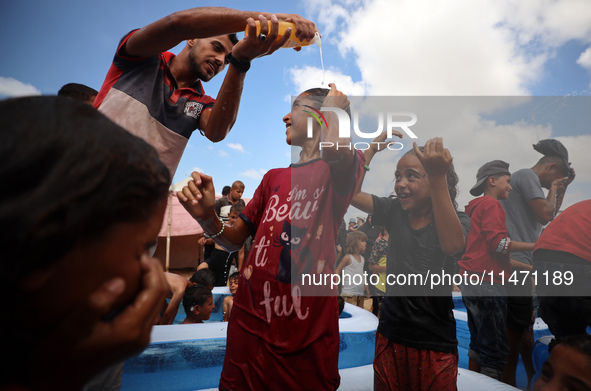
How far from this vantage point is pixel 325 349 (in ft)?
4.39

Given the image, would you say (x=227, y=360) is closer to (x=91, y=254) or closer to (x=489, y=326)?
(x=91, y=254)

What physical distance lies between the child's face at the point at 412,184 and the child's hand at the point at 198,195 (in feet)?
3.24

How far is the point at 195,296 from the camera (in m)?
3.87

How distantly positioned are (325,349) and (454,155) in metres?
1.17

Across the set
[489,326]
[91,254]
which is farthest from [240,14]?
[489,326]

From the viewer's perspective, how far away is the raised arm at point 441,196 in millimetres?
1522

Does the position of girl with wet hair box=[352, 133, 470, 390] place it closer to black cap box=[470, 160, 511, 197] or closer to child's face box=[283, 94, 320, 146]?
black cap box=[470, 160, 511, 197]

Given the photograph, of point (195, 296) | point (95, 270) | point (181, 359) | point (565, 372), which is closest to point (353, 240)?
point (565, 372)

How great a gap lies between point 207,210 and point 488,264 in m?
1.79

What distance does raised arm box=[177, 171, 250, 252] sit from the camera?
1226mm

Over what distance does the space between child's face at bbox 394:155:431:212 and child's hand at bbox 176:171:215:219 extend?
988mm

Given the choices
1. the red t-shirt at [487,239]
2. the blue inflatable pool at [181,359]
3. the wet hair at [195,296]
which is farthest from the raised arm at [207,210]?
the wet hair at [195,296]

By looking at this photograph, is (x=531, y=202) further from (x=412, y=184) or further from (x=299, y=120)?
(x=299, y=120)

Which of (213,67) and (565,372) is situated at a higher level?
(213,67)
